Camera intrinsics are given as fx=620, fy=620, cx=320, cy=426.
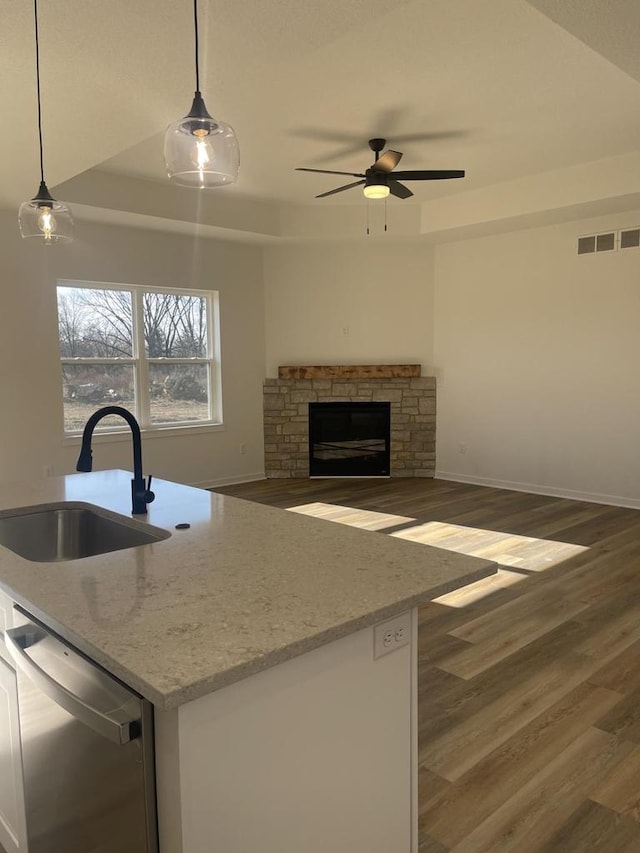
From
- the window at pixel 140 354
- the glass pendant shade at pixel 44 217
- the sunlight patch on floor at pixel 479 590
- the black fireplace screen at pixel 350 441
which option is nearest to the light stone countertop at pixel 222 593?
the glass pendant shade at pixel 44 217

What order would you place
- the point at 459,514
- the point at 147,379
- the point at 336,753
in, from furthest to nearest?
the point at 147,379, the point at 459,514, the point at 336,753

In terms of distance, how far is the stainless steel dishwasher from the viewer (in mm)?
1062

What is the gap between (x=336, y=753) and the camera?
1292mm

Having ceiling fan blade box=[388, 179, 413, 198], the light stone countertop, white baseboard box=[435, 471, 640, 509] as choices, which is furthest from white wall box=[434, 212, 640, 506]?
the light stone countertop

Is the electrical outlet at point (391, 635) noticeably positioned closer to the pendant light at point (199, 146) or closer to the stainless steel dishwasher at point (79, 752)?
the stainless steel dishwasher at point (79, 752)

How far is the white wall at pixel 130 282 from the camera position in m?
Answer: 5.43

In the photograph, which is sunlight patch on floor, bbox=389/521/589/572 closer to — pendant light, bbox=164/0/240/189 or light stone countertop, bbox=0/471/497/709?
light stone countertop, bbox=0/471/497/709

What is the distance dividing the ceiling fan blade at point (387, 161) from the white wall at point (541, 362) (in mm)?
2495

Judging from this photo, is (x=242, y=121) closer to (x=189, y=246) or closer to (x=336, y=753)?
(x=189, y=246)

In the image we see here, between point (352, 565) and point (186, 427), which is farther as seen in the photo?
point (186, 427)

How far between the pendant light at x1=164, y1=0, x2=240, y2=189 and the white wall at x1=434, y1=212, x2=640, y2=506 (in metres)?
5.02

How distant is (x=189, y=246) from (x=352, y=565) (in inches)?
224

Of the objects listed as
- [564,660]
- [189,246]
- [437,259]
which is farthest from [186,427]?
[564,660]

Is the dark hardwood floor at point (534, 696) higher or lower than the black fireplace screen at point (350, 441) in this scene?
lower
